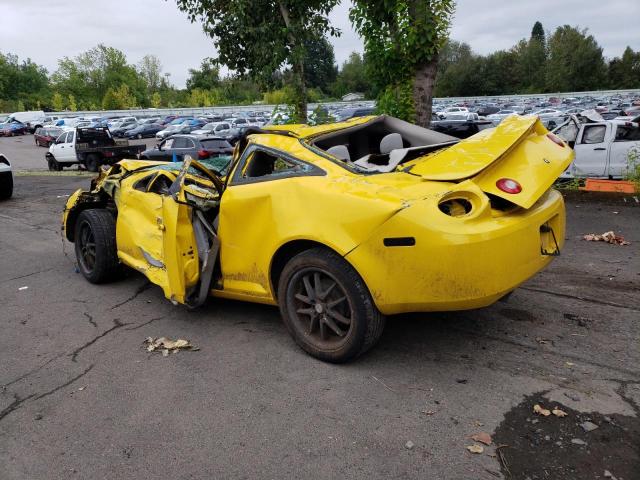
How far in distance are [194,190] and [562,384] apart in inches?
125

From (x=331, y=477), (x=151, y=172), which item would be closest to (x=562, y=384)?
(x=331, y=477)

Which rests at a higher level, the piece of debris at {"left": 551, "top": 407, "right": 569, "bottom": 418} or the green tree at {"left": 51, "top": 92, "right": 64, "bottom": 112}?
the green tree at {"left": 51, "top": 92, "right": 64, "bottom": 112}

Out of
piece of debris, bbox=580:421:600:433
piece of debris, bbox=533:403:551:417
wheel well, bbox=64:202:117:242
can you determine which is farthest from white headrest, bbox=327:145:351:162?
wheel well, bbox=64:202:117:242

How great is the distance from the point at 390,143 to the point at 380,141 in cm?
37

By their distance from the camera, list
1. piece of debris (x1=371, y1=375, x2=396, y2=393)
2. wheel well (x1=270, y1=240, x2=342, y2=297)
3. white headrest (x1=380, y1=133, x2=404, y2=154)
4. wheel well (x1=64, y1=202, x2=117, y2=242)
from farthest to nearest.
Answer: wheel well (x1=64, y1=202, x2=117, y2=242), white headrest (x1=380, y1=133, x2=404, y2=154), wheel well (x1=270, y1=240, x2=342, y2=297), piece of debris (x1=371, y1=375, x2=396, y2=393)

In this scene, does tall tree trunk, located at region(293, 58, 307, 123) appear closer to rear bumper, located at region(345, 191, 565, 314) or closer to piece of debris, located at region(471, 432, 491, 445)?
rear bumper, located at region(345, 191, 565, 314)

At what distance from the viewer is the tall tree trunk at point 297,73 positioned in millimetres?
11211

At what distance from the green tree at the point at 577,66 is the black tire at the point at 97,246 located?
82401 millimetres

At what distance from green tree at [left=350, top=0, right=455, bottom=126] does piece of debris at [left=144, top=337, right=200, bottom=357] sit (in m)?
7.44

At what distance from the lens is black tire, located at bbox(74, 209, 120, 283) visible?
526 cm

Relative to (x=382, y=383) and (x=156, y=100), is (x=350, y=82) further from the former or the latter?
(x=382, y=383)

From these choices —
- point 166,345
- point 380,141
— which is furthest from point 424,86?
point 166,345

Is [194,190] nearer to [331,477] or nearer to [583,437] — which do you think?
[331,477]

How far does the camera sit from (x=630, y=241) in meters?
6.49
